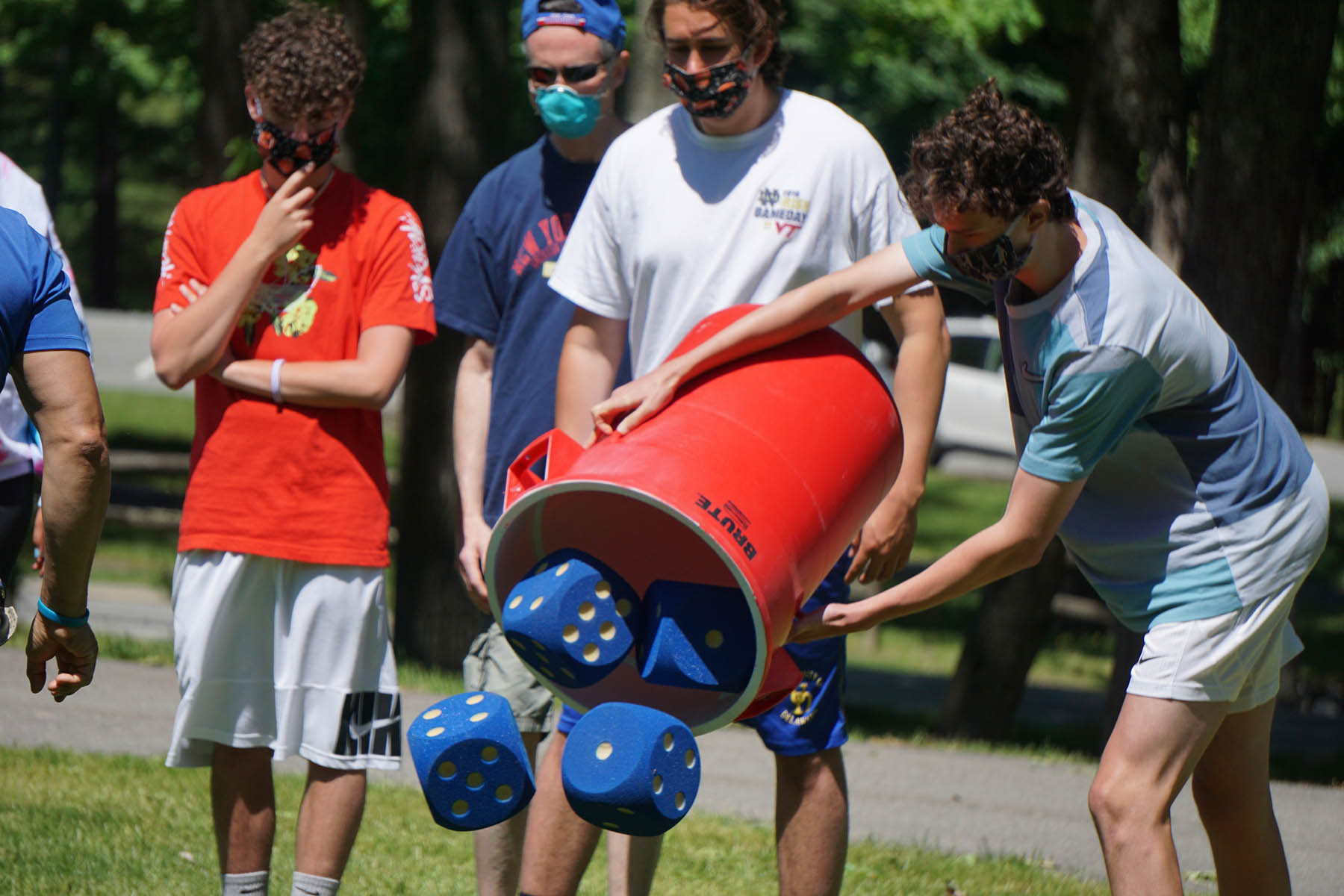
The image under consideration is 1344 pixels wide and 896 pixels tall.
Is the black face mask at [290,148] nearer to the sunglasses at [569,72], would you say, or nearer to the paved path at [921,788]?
the sunglasses at [569,72]

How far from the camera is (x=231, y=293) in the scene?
3.48 meters

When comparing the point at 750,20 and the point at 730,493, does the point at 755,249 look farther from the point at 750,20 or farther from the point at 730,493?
the point at 730,493

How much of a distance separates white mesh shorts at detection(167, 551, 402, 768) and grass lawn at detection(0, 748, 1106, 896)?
83 cm

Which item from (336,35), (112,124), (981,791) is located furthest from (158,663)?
(112,124)

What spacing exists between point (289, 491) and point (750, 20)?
1.49 m

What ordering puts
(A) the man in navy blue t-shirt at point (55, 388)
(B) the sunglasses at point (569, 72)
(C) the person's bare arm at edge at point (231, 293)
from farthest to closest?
1. (B) the sunglasses at point (569, 72)
2. (C) the person's bare arm at edge at point (231, 293)
3. (A) the man in navy blue t-shirt at point (55, 388)

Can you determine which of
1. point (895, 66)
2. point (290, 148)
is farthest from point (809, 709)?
point (895, 66)

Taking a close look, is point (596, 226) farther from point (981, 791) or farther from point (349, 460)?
point (981, 791)

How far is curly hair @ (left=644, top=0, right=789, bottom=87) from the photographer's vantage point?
3316mm

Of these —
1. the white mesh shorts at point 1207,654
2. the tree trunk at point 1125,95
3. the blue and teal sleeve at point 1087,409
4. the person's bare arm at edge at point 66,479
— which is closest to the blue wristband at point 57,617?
the person's bare arm at edge at point 66,479

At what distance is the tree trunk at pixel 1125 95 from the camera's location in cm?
753

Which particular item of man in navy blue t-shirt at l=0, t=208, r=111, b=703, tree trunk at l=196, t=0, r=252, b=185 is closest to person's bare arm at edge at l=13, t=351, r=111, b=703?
man in navy blue t-shirt at l=0, t=208, r=111, b=703

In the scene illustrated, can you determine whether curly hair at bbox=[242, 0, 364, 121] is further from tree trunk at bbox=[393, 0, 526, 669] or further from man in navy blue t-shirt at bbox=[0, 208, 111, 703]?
tree trunk at bbox=[393, 0, 526, 669]

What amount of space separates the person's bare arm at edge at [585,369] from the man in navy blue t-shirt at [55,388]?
1089mm
